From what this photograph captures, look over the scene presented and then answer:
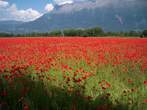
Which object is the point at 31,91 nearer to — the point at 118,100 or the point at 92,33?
the point at 118,100

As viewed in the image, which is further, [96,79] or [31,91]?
[96,79]

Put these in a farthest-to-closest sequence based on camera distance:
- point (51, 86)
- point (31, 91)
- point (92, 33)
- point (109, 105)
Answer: point (92, 33) → point (51, 86) → point (31, 91) → point (109, 105)

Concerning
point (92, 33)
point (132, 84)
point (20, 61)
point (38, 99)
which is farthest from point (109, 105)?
point (92, 33)

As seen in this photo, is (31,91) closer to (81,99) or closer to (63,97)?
(63,97)

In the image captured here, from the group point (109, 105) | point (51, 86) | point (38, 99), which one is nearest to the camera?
point (109, 105)

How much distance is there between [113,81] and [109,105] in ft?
5.76

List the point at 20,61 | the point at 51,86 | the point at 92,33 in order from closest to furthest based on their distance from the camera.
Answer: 1. the point at 51,86
2. the point at 20,61
3. the point at 92,33

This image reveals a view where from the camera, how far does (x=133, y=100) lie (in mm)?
4180

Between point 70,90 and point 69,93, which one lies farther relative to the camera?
point 70,90

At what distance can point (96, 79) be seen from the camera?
5484 millimetres

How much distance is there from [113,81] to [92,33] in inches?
2354

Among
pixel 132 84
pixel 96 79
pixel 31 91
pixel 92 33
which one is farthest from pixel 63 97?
pixel 92 33

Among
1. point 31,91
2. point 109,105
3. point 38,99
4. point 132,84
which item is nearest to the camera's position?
point 109,105

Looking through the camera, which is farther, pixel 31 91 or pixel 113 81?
pixel 113 81
